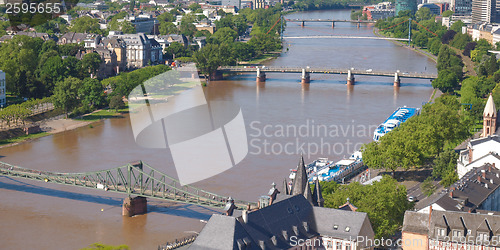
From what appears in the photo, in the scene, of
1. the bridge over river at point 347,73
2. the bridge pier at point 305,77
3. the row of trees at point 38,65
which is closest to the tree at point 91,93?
the row of trees at point 38,65

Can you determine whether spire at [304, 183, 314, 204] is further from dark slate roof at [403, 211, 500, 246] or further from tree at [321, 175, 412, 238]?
dark slate roof at [403, 211, 500, 246]

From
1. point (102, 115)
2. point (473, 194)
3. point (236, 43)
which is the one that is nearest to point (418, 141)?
point (473, 194)

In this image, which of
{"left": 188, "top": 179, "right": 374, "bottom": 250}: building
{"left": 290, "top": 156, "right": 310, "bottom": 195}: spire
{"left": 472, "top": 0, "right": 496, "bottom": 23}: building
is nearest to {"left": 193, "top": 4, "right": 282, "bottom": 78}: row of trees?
{"left": 472, "top": 0, "right": 496, "bottom": 23}: building

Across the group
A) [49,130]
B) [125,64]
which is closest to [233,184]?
[49,130]

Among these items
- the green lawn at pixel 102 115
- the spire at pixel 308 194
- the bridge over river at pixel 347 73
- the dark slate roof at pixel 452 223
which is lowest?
the green lawn at pixel 102 115

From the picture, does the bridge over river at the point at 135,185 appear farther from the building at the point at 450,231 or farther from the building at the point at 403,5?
the building at the point at 403,5

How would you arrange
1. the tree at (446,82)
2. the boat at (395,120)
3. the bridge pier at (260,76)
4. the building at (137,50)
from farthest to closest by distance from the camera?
the building at (137,50)
the bridge pier at (260,76)
the tree at (446,82)
the boat at (395,120)
